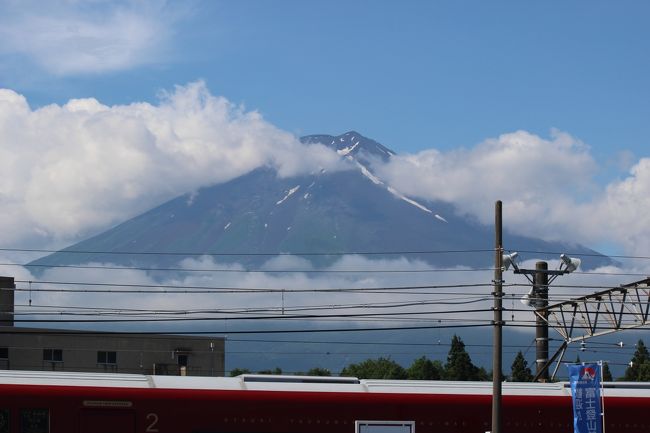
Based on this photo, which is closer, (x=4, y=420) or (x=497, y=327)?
(x=4, y=420)

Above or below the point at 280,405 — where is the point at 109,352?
above

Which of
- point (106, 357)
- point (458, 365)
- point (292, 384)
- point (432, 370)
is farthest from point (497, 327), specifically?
point (432, 370)

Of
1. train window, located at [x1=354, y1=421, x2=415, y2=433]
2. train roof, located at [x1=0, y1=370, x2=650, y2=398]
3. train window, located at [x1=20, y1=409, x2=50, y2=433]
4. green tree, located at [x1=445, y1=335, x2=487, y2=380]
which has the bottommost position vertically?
train window, located at [x1=354, y1=421, x2=415, y2=433]

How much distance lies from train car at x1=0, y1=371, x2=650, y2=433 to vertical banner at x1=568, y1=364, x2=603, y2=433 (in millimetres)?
1255

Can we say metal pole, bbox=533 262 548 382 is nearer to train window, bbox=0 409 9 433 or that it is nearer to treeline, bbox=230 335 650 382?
Answer: train window, bbox=0 409 9 433

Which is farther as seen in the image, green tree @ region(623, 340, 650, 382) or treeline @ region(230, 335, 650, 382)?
treeline @ region(230, 335, 650, 382)

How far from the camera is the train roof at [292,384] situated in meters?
27.5

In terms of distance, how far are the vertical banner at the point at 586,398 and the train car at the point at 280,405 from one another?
4.12 feet

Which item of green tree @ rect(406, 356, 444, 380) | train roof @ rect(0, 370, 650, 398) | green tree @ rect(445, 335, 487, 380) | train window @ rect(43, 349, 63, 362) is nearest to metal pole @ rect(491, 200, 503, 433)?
train roof @ rect(0, 370, 650, 398)

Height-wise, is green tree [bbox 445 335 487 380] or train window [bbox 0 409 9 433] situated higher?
green tree [bbox 445 335 487 380]

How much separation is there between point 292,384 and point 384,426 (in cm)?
255

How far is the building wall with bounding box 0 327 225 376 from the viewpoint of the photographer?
81.2 metres

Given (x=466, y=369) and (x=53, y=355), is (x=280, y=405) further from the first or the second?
(x=466, y=369)

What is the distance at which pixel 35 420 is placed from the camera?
2684 cm
